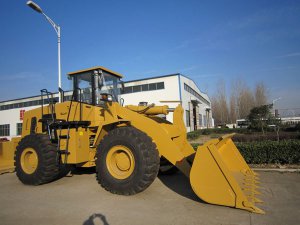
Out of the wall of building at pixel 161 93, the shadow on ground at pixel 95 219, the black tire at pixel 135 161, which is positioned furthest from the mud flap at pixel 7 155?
the wall of building at pixel 161 93

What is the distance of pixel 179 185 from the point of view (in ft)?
20.7

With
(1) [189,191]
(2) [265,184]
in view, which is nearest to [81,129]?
(1) [189,191]

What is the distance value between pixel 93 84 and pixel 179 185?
141 inches

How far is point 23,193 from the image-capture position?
20.3 ft

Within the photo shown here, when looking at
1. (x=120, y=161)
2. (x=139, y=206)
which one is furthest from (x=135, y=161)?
(x=139, y=206)

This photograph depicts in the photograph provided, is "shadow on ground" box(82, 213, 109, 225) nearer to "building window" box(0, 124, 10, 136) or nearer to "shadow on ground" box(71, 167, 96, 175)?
"shadow on ground" box(71, 167, 96, 175)

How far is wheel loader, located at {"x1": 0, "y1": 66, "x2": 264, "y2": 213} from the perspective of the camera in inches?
182

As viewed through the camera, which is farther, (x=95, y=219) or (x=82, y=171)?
(x=82, y=171)

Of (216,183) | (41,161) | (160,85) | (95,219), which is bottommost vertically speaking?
(95,219)

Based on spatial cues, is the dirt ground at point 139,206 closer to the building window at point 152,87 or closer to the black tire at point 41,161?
the black tire at point 41,161

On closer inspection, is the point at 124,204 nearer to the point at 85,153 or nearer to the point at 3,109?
the point at 85,153

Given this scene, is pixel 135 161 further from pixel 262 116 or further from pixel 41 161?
pixel 262 116

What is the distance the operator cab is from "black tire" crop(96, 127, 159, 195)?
1599mm

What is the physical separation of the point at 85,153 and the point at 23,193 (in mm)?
1740
